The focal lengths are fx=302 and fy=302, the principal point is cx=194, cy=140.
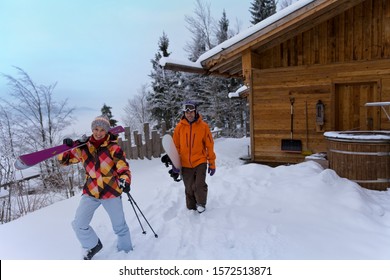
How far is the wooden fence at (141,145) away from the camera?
925 cm

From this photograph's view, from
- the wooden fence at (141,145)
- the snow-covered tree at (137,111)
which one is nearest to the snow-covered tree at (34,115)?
the wooden fence at (141,145)

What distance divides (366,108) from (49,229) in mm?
7355

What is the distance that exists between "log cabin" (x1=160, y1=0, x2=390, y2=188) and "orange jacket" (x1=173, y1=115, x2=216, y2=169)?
12.1 feet

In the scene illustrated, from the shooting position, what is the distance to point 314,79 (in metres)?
7.90

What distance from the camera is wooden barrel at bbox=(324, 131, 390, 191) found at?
5.40 metres

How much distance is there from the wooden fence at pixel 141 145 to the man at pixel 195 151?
504cm

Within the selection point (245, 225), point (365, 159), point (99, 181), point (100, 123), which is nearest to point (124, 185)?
point (99, 181)

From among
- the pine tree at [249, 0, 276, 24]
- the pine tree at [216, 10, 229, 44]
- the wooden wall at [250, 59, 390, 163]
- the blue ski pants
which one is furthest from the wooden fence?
the blue ski pants

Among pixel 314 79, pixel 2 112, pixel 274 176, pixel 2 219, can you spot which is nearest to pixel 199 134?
pixel 274 176

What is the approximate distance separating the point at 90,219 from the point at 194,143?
1.77m

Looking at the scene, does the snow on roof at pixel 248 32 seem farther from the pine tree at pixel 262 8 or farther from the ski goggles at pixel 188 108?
the ski goggles at pixel 188 108

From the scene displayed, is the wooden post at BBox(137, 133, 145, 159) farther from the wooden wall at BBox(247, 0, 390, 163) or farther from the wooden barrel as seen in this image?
the wooden barrel

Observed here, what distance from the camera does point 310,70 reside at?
7898 millimetres

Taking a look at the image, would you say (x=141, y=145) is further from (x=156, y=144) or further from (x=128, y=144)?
(x=156, y=144)
